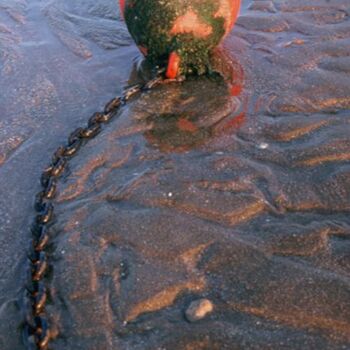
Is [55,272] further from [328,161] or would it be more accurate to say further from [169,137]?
[328,161]

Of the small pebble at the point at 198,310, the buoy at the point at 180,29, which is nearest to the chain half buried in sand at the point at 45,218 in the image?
the buoy at the point at 180,29

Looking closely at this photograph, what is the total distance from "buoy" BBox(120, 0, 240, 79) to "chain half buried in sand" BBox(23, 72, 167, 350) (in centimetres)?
25

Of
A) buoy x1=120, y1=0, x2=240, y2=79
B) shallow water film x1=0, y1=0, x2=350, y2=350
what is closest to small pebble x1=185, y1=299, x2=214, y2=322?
shallow water film x1=0, y1=0, x2=350, y2=350

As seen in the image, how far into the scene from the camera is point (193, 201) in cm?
294

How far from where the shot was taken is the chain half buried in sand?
7.55 feet

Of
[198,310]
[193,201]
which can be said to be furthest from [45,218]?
[198,310]

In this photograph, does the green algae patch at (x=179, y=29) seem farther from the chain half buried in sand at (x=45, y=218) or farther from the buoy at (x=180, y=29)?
the chain half buried in sand at (x=45, y=218)

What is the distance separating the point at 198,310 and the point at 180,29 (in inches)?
105

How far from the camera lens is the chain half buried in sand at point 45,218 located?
230 cm

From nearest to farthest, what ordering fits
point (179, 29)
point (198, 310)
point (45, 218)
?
point (198, 310), point (45, 218), point (179, 29)

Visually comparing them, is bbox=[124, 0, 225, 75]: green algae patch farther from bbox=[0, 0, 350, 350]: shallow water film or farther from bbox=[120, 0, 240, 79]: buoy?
bbox=[0, 0, 350, 350]: shallow water film

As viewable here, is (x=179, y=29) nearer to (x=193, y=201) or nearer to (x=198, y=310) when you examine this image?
(x=193, y=201)

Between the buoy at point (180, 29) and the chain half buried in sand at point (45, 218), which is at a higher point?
the buoy at point (180, 29)

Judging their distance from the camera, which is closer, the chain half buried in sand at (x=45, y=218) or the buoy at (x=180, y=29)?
the chain half buried in sand at (x=45, y=218)
